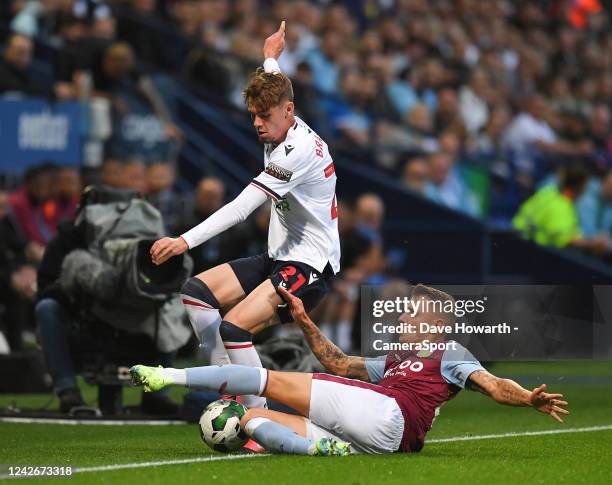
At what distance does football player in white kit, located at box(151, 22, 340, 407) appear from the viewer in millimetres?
8016

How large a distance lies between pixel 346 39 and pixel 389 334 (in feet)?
47.1

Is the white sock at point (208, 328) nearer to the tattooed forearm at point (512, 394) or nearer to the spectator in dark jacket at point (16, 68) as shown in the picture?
the tattooed forearm at point (512, 394)

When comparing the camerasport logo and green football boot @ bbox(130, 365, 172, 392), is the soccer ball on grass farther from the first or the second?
the camerasport logo

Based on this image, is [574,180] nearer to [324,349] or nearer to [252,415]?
[324,349]

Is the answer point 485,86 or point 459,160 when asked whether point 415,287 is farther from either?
point 485,86

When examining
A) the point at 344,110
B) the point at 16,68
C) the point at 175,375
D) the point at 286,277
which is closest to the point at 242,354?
the point at 286,277

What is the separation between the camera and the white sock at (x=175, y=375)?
7.10m

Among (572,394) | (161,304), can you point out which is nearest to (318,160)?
(161,304)

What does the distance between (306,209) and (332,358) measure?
3.17 feet

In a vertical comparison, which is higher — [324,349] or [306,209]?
[306,209]

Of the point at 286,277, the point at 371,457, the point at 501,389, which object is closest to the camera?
the point at 501,389

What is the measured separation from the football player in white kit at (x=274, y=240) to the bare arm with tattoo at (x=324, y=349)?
266mm

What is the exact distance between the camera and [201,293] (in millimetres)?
8266

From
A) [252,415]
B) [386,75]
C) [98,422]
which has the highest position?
[386,75]
